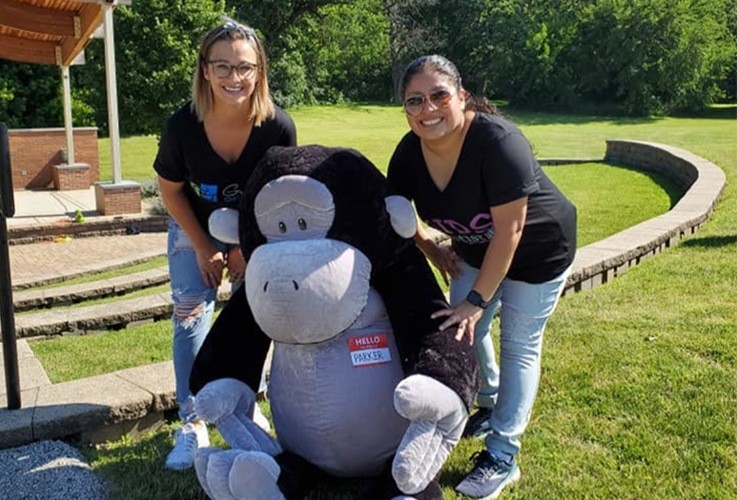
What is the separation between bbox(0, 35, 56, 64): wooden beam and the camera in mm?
14977

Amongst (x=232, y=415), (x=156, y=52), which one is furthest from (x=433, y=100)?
(x=156, y=52)

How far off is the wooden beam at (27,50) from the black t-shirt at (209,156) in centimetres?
1380

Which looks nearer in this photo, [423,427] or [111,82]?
[423,427]

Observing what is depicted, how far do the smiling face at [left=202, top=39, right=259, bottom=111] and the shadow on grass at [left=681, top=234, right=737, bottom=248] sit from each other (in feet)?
17.4

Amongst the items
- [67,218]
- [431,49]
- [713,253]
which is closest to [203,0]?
[67,218]

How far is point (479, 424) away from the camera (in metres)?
3.39

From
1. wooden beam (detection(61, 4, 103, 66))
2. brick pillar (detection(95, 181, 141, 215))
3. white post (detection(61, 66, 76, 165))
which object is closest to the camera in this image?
wooden beam (detection(61, 4, 103, 66))

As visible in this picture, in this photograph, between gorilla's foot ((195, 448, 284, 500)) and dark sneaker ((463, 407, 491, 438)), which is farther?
dark sneaker ((463, 407, 491, 438))

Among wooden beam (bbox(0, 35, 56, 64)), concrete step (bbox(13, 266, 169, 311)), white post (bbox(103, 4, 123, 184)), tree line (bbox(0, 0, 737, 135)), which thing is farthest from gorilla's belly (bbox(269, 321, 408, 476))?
wooden beam (bbox(0, 35, 56, 64))

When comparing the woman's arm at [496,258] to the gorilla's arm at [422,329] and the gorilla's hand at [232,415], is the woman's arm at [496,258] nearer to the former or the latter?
the gorilla's arm at [422,329]

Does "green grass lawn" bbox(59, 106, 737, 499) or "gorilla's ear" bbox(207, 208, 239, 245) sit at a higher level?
"gorilla's ear" bbox(207, 208, 239, 245)

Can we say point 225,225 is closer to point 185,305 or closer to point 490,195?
point 185,305

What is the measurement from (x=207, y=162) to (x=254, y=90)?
35 cm

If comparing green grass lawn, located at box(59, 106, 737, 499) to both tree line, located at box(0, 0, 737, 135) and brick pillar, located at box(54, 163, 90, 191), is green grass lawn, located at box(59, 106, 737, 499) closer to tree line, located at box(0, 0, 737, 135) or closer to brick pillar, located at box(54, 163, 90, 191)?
tree line, located at box(0, 0, 737, 135)
